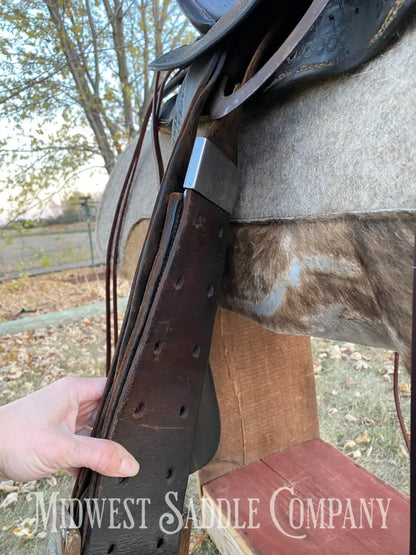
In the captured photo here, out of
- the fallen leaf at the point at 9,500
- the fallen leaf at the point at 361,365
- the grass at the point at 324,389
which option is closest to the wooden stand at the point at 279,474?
the grass at the point at 324,389

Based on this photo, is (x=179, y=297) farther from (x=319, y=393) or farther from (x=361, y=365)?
(x=361, y=365)

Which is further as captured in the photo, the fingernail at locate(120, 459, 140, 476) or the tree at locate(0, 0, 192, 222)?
the tree at locate(0, 0, 192, 222)

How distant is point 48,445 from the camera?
559mm

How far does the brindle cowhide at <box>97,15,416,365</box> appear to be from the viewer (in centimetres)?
39

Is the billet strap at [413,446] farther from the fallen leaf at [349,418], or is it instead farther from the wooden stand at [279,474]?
the fallen leaf at [349,418]

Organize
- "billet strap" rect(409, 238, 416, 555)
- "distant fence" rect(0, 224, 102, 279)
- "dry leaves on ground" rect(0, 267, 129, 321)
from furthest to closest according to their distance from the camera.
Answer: "distant fence" rect(0, 224, 102, 279)
"dry leaves on ground" rect(0, 267, 129, 321)
"billet strap" rect(409, 238, 416, 555)

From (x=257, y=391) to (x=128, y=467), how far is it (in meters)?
0.69

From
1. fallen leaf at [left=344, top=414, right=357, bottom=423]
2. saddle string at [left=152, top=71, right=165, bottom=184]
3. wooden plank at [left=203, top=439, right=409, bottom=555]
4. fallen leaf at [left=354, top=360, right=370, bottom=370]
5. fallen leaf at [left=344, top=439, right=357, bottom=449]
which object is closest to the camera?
saddle string at [left=152, top=71, right=165, bottom=184]

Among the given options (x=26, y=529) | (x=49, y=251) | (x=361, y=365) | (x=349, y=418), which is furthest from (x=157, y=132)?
(x=49, y=251)

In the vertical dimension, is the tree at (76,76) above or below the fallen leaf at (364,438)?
above

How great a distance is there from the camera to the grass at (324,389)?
150 centimetres

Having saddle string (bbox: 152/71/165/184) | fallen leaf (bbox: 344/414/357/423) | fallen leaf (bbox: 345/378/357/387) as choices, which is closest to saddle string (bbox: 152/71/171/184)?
saddle string (bbox: 152/71/165/184)

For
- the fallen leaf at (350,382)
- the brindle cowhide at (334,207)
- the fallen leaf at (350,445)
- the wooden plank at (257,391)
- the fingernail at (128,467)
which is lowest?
the fallen leaf at (350,445)

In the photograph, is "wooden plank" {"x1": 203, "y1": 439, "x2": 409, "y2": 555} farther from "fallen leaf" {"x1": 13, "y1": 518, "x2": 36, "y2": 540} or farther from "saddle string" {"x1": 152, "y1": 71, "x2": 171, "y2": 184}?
"saddle string" {"x1": 152, "y1": 71, "x2": 171, "y2": 184}
